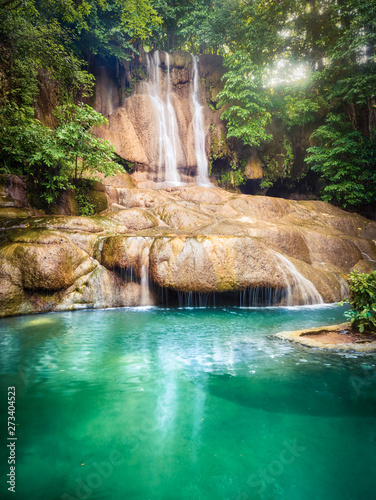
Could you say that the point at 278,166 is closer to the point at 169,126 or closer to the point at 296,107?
the point at 296,107

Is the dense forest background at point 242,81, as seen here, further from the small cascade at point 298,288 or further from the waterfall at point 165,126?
the small cascade at point 298,288

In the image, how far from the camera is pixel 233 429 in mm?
2361

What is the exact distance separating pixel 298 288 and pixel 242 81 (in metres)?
13.3

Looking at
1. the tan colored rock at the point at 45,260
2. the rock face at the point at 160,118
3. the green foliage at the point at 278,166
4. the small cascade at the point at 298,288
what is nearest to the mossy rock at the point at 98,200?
the tan colored rock at the point at 45,260

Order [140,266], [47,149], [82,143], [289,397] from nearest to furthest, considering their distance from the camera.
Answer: [289,397]
[140,266]
[47,149]
[82,143]

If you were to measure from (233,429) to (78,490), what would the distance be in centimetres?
132

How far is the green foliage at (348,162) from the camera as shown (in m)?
13.1

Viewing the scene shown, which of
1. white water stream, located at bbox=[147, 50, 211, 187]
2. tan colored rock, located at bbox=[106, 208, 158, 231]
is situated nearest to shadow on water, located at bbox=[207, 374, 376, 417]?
tan colored rock, located at bbox=[106, 208, 158, 231]

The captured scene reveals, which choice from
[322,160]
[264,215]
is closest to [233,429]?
[264,215]

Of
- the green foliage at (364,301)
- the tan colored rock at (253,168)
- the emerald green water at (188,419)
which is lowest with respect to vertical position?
the emerald green water at (188,419)

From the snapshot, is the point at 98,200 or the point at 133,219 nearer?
the point at 133,219

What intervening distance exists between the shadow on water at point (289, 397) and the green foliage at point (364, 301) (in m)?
1.68

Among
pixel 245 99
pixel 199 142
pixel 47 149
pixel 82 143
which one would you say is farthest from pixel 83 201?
pixel 245 99

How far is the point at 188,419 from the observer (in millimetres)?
2527
